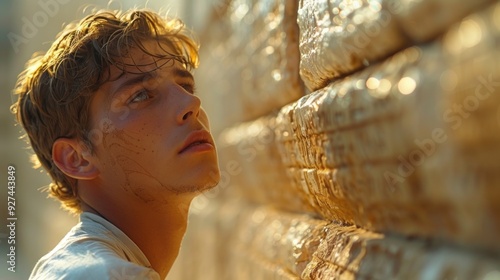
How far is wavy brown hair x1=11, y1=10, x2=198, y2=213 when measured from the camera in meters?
1.34

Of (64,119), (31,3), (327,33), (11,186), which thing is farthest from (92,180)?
(31,3)

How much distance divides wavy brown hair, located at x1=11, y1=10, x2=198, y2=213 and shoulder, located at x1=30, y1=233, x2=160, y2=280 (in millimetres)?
238

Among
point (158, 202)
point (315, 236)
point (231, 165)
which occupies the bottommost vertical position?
point (231, 165)

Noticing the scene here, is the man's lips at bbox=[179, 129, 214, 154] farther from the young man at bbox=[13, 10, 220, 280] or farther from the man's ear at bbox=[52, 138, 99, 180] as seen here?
the man's ear at bbox=[52, 138, 99, 180]

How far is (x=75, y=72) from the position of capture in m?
1.35

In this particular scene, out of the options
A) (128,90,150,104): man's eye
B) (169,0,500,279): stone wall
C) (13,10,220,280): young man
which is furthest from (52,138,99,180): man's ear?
(169,0,500,279): stone wall

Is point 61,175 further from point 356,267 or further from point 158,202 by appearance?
point 356,267

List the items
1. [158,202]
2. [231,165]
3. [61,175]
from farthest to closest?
1. [231,165]
2. [61,175]
3. [158,202]

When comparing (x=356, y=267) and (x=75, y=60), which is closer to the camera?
(x=356, y=267)

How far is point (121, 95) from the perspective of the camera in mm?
1299

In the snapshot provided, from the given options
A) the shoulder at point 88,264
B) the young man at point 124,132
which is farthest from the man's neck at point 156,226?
the shoulder at point 88,264

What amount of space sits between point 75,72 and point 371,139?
661 millimetres

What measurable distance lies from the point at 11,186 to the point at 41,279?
1568mm

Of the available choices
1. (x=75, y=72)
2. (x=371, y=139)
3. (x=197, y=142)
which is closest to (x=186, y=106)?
(x=197, y=142)
